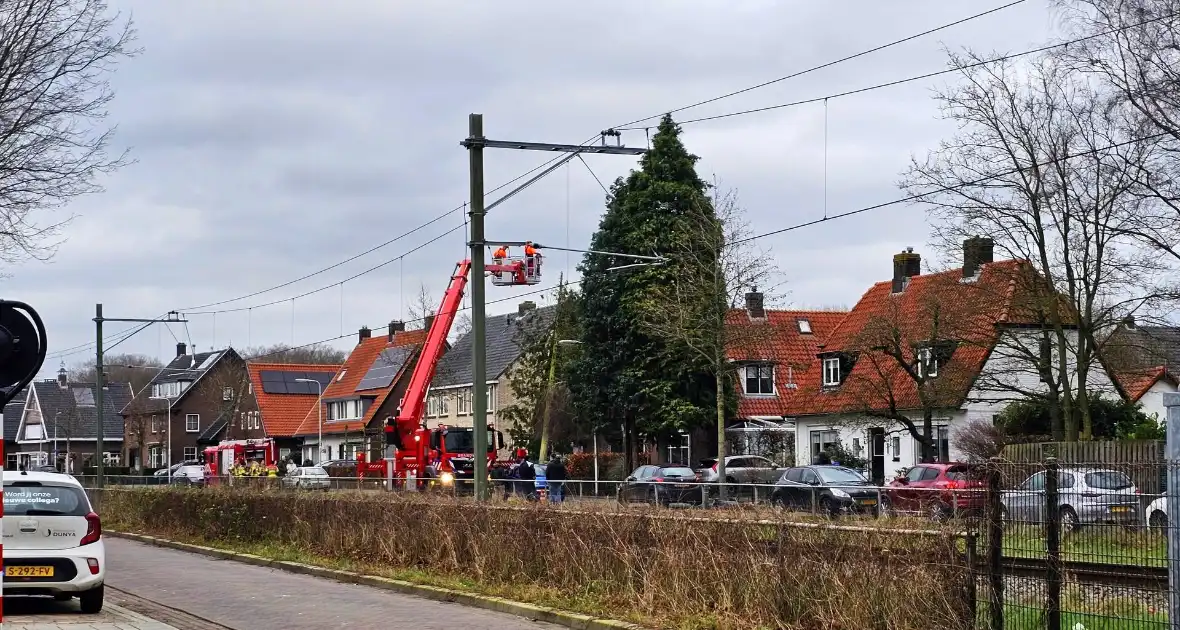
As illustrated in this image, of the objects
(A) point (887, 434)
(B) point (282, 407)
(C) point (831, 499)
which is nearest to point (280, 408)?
(B) point (282, 407)

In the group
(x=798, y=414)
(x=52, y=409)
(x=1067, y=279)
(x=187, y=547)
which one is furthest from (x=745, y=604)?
(x=52, y=409)

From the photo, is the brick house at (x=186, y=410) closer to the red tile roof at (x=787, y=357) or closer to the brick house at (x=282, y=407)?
the brick house at (x=282, y=407)

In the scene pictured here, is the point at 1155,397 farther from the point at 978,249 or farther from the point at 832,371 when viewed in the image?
the point at 978,249

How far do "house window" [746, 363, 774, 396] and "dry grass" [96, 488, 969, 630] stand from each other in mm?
40966

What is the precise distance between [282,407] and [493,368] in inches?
988

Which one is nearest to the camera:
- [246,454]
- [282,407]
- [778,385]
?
[778,385]

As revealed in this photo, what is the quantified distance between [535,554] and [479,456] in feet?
19.8

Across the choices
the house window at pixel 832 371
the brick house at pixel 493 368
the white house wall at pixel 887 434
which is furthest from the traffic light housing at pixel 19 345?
the brick house at pixel 493 368

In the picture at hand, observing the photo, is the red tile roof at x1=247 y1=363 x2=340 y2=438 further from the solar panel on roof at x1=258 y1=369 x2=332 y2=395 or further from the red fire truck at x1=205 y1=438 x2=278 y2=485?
the red fire truck at x1=205 y1=438 x2=278 y2=485

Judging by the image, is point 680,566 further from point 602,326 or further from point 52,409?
point 52,409

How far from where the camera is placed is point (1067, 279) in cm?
3775

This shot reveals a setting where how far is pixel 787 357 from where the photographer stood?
60.0 meters

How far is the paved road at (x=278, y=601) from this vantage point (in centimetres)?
1504

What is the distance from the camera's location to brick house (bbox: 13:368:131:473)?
11012 centimetres
